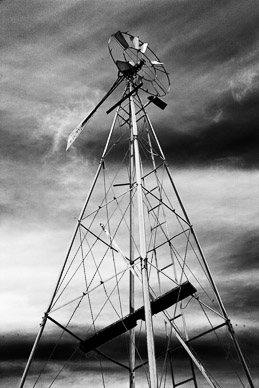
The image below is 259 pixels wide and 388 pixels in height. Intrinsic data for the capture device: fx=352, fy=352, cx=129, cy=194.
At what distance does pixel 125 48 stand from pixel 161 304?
8530 millimetres

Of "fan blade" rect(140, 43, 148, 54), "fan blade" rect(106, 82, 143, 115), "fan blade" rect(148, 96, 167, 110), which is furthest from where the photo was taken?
"fan blade" rect(148, 96, 167, 110)

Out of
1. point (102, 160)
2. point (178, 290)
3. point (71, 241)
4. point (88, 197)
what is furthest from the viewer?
point (102, 160)

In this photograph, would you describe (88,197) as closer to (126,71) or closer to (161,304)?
(161,304)

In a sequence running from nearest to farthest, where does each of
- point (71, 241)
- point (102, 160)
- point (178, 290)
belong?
point (178, 290) < point (71, 241) < point (102, 160)

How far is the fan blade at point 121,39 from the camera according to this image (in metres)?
11.9

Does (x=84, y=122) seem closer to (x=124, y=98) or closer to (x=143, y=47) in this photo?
(x=124, y=98)

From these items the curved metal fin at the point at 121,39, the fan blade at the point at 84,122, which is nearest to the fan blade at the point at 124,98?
the fan blade at the point at 84,122

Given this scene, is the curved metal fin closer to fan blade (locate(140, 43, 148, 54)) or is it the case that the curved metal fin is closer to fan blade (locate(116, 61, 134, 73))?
fan blade (locate(116, 61, 134, 73))

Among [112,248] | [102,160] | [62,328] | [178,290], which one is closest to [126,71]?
[102,160]

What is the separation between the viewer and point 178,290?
8.52 metres

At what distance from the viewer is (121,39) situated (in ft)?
39.7

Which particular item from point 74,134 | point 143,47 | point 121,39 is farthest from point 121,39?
point 74,134

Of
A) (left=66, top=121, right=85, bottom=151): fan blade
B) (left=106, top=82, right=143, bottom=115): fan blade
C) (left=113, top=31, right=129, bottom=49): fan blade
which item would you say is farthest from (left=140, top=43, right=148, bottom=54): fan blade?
(left=66, top=121, right=85, bottom=151): fan blade

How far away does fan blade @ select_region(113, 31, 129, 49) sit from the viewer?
39.2 ft
